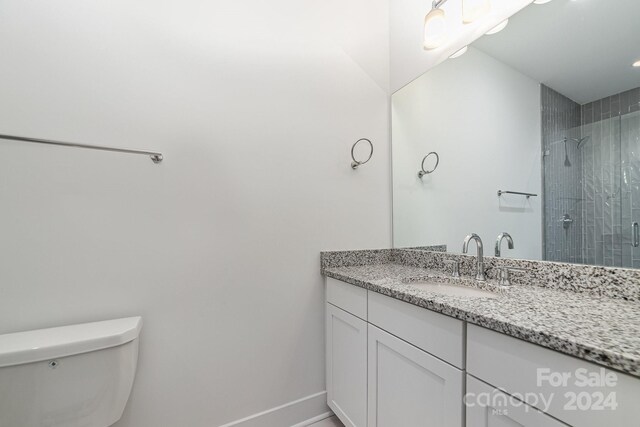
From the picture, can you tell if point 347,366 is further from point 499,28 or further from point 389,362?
point 499,28

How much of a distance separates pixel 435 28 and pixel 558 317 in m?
1.45

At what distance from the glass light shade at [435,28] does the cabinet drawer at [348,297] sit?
1366 millimetres

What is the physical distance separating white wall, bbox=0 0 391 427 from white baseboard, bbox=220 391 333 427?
41 mm

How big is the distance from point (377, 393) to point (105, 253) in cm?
124

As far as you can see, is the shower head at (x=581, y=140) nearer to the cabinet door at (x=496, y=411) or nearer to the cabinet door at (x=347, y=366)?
the cabinet door at (x=496, y=411)

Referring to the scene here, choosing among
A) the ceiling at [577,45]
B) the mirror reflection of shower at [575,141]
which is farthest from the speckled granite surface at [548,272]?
the ceiling at [577,45]

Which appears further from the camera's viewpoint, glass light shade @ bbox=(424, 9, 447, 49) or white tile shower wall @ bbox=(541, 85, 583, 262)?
glass light shade @ bbox=(424, 9, 447, 49)

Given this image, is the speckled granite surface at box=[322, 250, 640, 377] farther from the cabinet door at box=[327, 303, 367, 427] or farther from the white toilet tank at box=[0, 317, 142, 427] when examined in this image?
the white toilet tank at box=[0, 317, 142, 427]

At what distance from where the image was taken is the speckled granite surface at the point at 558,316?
19.6 inches

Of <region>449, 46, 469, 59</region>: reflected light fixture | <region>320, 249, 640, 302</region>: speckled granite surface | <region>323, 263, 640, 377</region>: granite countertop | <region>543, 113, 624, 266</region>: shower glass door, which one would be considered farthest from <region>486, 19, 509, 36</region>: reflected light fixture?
<region>323, 263, 640, 377</region>: granite countertop

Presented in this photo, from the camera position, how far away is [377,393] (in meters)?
1.08

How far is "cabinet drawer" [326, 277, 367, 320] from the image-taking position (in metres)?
1.18

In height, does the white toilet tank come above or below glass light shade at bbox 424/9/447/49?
below

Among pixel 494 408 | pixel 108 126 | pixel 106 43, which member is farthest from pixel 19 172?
pixel 494 408
